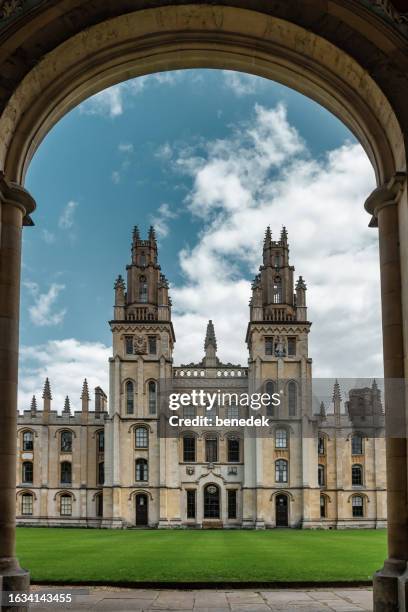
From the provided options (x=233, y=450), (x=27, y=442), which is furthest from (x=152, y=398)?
(x=27, y=442)

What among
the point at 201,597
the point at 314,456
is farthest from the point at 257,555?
the point at 314,456

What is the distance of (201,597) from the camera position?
40.7 ft

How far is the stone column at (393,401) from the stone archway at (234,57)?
0.01 metres

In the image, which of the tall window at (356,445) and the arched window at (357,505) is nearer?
the arched window at (357,505)

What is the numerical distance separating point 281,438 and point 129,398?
40.9ft

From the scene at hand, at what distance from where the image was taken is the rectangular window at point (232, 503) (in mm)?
57688

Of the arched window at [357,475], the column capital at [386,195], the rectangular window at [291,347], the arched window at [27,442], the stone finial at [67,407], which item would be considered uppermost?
the rectangular window at [291,347]

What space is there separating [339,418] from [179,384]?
44.4ft

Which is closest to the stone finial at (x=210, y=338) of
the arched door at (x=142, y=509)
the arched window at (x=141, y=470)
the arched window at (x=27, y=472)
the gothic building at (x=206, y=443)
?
the gothic building at (x=206, y=443)

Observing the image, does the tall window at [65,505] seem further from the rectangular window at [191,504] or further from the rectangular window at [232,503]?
the rectangular window at [232,503]

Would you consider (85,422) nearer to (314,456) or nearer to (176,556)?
(314,456)

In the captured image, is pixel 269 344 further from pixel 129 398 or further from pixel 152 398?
pixel 129 398

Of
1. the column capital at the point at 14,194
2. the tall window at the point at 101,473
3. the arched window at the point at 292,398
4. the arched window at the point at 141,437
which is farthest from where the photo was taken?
the tall window at the point at 101,473

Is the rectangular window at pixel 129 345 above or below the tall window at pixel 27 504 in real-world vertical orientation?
above
